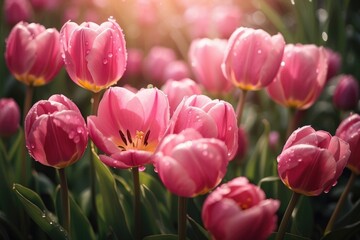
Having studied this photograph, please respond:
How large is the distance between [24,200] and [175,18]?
6.25 feet

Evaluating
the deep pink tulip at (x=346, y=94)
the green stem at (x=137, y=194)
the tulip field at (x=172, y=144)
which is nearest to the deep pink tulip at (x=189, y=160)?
the tulip field at (x=172, y=144)

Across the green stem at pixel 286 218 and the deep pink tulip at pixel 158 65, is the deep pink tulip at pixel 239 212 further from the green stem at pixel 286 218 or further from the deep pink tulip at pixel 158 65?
the deep pink tulip at pixel 158 65

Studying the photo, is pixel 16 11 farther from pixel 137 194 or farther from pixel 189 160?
pixel 189 160

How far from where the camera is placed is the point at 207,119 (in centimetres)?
77

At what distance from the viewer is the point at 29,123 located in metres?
0.83

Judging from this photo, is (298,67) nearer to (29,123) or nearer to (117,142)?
(117,142)

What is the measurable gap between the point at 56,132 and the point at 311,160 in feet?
1.21

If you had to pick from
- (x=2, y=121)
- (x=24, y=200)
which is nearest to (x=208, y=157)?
(x=24, y=200)

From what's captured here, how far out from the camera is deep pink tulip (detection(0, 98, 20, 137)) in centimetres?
125

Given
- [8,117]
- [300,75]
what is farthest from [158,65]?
[300,75]

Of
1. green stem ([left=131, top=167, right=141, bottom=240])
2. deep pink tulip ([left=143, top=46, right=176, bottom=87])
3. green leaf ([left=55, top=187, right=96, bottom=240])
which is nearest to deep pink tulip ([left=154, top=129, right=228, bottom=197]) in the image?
green stem ([left=131, top=167, right=141, bottom=240])

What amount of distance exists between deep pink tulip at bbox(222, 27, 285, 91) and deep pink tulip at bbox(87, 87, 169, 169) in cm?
25

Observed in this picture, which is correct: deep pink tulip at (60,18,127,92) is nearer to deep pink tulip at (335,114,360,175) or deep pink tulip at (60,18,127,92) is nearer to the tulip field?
the tulip field

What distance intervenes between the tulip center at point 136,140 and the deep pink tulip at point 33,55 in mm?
283
